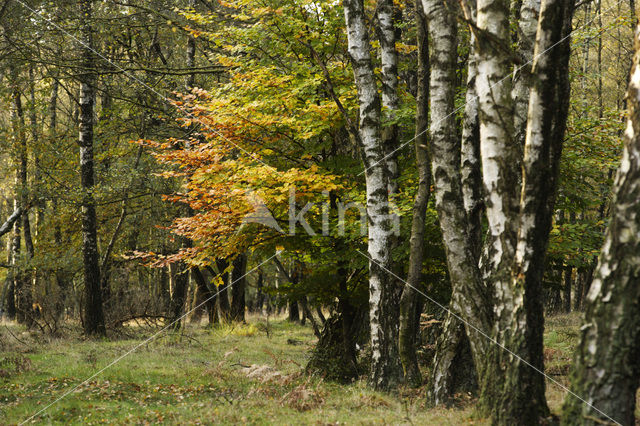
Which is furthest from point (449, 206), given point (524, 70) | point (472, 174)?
point (524, 70)

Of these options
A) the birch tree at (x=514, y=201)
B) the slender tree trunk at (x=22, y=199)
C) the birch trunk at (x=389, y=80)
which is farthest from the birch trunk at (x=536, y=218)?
the slender tree trunk at (x=22, y=199)

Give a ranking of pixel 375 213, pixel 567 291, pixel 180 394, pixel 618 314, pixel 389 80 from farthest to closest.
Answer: pixel 567 291
pixel 389 80
pixel 375 213
pixel 180 394
pixel 618 314

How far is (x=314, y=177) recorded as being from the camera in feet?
30.2

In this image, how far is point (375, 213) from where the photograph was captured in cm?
830

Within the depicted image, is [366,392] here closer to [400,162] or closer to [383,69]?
[400,162]

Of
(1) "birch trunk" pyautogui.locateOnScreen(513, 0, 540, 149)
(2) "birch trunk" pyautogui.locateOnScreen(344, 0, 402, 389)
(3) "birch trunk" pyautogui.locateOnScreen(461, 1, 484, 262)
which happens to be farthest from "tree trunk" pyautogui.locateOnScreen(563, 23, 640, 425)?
(2) "birch trunk" pyautogui.locateOnScreen(344, 0, 402, 389)

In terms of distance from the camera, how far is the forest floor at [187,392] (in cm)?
638

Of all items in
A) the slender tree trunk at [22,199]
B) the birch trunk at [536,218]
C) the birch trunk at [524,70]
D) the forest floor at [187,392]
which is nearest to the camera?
the birch trunk at [536,218]

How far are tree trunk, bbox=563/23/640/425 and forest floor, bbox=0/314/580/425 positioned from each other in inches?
62.0

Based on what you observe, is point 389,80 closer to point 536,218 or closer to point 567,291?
point 536,218

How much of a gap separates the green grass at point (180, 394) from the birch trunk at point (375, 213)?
0.62m

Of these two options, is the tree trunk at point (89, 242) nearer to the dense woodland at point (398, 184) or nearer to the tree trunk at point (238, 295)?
the dense woodland at point (398, 184)

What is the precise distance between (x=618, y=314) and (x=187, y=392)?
6352mm

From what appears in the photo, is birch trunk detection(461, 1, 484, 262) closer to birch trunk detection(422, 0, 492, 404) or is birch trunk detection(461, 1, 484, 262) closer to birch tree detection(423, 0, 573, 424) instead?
birch trunk detection(422, 0, 492, 404)
